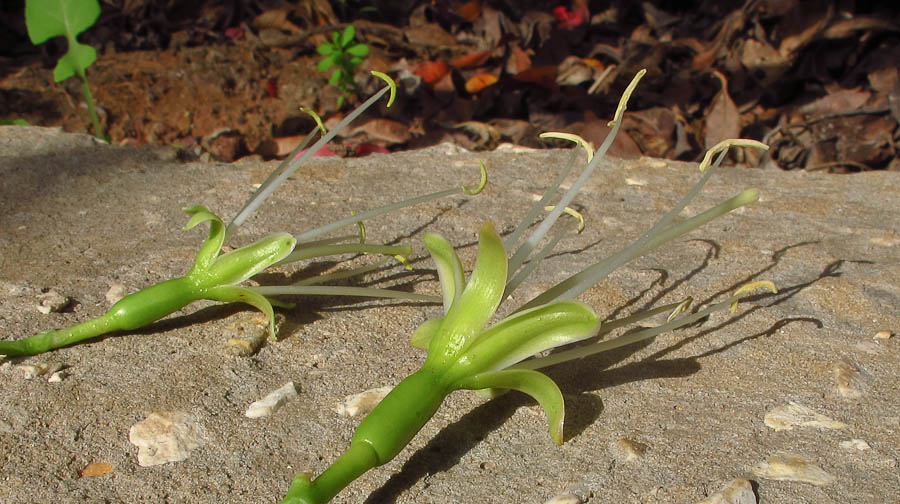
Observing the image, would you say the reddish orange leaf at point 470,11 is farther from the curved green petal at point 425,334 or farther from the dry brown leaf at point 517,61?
the curved green petal at point 425,334

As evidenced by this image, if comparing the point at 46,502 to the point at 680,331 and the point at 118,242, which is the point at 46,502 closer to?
the point at 118,242

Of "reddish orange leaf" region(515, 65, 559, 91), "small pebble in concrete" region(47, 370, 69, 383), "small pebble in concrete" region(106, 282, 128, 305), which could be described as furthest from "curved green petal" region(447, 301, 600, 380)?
"reddish orange leaf" region(515, 65, 559, 91)

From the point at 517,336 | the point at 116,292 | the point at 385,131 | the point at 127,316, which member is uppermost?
the point at 517,336

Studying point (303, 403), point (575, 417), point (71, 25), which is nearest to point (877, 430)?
point (575, 417)

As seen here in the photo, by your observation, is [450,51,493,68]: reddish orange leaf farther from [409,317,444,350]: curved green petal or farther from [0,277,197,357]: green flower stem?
[409,317,444,350]: curved green petal

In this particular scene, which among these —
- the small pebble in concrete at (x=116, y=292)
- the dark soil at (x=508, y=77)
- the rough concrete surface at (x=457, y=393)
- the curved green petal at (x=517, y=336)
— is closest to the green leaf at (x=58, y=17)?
the rough concrete surface at (x=457, y=393)

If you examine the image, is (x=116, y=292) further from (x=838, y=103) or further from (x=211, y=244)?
(x=838, y=103)

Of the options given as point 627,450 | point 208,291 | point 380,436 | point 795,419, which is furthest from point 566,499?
point 208,291
